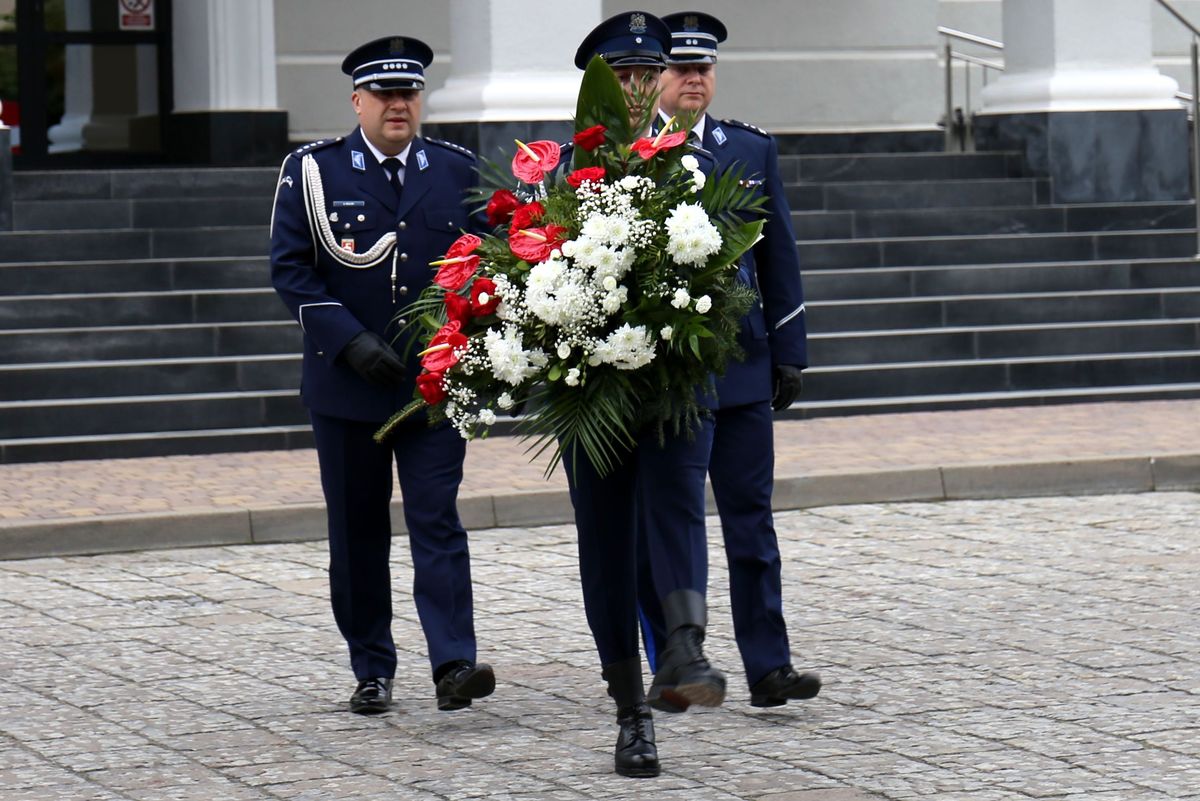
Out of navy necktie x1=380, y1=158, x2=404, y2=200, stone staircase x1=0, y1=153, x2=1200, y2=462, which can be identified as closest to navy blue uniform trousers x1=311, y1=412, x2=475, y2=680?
navy necktie x1=380, y1=158, x2=404, y2=200

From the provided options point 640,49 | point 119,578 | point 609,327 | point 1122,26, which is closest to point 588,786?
point 609,327

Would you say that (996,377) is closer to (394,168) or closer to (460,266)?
(394,168)

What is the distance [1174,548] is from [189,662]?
3.99m

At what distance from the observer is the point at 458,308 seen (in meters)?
5.32

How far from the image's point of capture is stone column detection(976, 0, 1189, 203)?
15094 mm

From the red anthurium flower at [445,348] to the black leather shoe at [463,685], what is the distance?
1.02 meters

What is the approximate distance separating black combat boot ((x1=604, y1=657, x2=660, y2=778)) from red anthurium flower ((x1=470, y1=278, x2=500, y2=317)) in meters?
0.94

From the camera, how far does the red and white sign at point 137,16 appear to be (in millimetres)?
16859

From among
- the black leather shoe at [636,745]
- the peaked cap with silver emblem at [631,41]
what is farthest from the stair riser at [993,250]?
the black leather shoe at [636,745]

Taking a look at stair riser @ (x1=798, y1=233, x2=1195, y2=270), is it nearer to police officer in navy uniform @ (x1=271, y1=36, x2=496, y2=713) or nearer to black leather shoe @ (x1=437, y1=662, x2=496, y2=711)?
police officer in navy uniform @ (x1=271, y1=36, x2=496, y2=713)

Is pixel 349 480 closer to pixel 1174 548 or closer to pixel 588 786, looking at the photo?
pixel 588 786

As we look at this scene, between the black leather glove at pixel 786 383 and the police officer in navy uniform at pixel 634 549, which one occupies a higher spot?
the black leather glove at pixel 786 383

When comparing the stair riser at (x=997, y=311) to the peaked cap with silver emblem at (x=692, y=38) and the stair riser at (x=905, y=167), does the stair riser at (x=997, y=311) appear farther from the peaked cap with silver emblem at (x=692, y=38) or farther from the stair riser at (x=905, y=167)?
the peaked cap with silver emblem at (x=692, y=38)

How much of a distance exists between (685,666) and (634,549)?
0.43 metres
